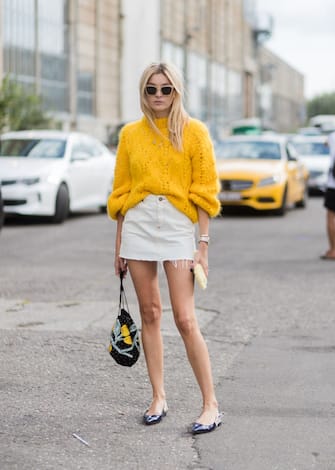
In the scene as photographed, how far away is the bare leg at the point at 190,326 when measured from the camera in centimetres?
557

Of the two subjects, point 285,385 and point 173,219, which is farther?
point 285,385

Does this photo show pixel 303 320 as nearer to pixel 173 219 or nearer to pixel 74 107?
pixel 173 219

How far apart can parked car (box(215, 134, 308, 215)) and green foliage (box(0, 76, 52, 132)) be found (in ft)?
18.4

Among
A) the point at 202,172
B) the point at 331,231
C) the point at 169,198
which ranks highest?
the point at 202,172

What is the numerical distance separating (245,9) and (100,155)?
180 feet

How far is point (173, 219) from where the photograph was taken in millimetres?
5547

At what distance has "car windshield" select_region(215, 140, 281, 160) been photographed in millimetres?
21906

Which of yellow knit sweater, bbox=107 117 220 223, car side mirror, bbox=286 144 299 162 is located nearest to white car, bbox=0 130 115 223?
car side mirror, bbox=286 144 299 162

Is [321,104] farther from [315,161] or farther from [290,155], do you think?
[290,155]

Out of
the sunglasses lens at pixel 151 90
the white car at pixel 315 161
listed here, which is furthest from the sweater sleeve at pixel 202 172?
the white car at pixel 315 161

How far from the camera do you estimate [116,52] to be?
4475cm

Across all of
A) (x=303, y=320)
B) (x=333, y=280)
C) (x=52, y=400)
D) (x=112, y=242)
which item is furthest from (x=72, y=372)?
(x=112, y=242)

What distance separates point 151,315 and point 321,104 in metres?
126

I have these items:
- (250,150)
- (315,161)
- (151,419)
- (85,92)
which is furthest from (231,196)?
(85,92)
